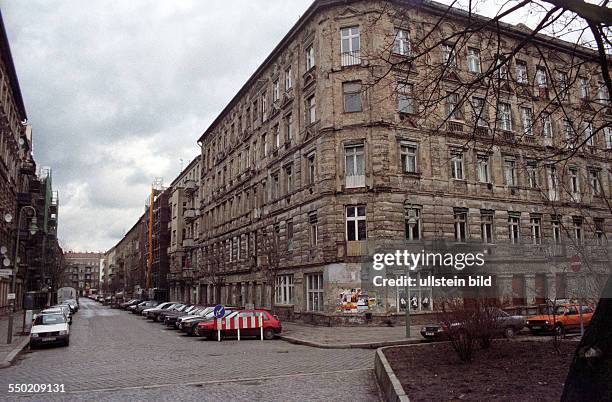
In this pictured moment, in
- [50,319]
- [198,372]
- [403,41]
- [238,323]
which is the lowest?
[198,372]

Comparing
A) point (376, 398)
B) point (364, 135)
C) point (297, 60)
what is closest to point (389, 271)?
point (364, 135)

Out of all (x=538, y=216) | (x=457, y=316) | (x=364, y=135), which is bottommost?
(x=457, y=316)

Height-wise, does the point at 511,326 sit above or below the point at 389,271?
below

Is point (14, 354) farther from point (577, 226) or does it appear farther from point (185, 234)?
point (185, 234)

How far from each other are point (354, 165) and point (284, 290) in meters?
10.8

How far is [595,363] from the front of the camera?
585 centimetres

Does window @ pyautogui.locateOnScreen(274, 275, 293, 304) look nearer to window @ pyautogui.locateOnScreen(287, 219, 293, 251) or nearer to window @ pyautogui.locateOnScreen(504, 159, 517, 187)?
window @ pyautogui.locateOnScreen(287, 219, 293, 251)

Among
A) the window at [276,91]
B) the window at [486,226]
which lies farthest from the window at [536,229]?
the window at [276,91]

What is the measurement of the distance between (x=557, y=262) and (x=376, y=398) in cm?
2774

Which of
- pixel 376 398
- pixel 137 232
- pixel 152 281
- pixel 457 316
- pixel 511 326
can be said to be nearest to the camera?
pixel 376 398

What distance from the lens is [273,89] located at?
38531mm

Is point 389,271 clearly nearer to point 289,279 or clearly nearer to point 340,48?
point 289,279

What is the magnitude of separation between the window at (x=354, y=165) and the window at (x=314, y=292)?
18.7 ft

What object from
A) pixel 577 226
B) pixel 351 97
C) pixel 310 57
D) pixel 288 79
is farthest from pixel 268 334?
pixel 577 226
